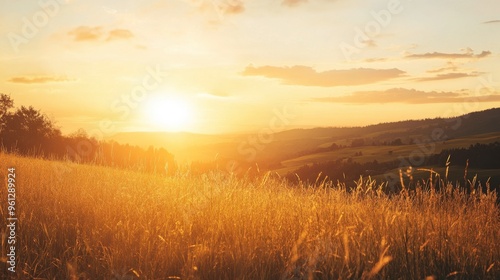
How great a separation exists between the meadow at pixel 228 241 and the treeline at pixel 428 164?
937 inches

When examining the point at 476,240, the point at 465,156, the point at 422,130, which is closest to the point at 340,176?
the point at 465,156

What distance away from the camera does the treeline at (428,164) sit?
41.2 metres

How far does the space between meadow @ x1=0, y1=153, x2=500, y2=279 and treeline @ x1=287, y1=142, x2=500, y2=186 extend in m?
23.8

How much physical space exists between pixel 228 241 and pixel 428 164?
49430mm

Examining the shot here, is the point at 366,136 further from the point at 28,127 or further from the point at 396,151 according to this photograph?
the point at 28,127

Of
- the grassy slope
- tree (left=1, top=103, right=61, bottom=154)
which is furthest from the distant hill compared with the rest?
tree (left=1, top=103, right=61, bottom=154)

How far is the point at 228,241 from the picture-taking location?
18.8ft

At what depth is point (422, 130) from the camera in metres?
112

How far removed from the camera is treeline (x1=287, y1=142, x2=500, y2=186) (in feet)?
135

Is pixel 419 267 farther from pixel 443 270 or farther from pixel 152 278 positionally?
pixel 152 278

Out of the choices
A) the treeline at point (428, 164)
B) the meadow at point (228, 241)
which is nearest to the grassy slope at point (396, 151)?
the treeline at point (428, 164)

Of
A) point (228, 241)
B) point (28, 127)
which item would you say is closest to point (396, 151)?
point (28, 127)

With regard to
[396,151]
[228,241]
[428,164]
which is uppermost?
[228,241]

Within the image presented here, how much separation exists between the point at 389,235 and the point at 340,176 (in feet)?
154
